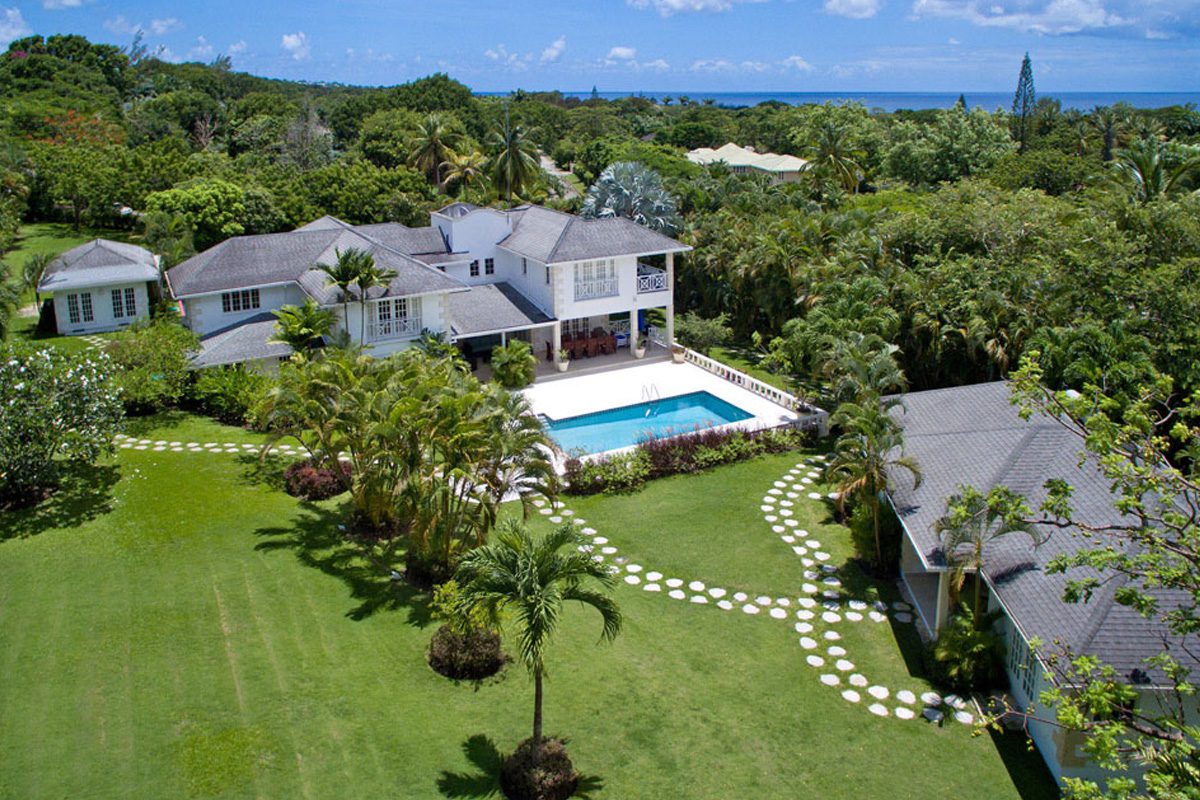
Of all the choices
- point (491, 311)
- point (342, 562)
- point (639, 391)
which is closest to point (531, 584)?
point (342, 562)

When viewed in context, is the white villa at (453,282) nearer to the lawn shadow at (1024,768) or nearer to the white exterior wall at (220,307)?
the white exterior wall at (220,307)

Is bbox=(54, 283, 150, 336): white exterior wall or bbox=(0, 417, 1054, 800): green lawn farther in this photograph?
bbox=(54, 283, 150, 336): white exterior wall

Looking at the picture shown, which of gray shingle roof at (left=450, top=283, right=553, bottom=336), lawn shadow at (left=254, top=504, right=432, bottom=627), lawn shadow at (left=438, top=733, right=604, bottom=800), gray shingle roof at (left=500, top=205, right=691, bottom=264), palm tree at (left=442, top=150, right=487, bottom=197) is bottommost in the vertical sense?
lawn shadow at (left=438, top=733, right=604, bottom=800)

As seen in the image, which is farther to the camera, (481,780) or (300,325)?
(300,325)

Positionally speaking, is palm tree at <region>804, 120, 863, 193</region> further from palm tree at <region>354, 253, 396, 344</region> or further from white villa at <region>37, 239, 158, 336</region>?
white villa at <region>37, 239, 158, 336</region>

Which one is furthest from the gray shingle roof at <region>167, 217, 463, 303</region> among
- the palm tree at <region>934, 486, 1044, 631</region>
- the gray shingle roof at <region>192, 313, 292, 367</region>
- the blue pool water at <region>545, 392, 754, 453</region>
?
the palm tree at <region>934, 486, 1044, 631</region>

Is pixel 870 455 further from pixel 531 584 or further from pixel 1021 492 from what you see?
pixel 531 584
